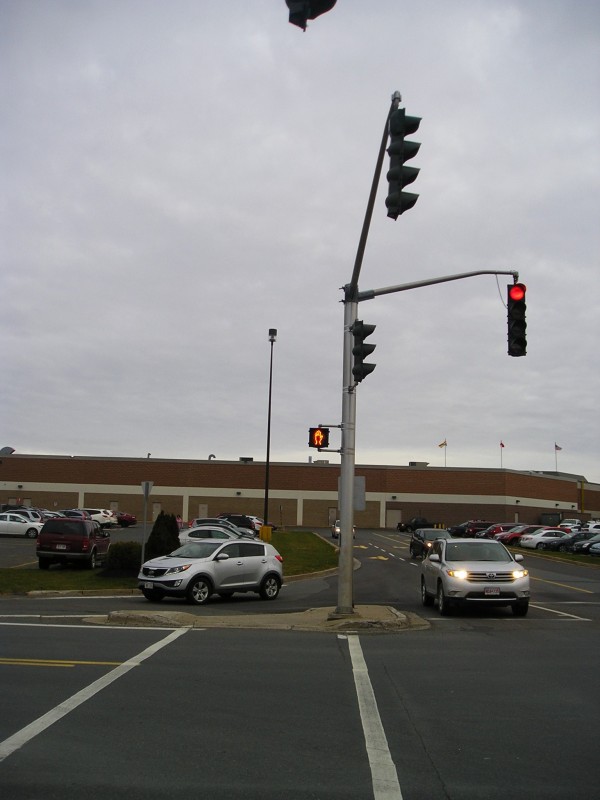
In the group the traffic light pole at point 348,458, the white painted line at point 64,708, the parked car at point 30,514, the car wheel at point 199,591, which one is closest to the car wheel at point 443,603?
the traffic light pole at point 348,458

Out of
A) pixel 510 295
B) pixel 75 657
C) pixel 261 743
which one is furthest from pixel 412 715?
pixel 510 295

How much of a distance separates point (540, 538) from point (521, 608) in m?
37.8

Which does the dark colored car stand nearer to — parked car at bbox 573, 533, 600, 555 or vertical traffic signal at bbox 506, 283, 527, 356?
vertical traffic signal at bbox 506, 283, 527, 356

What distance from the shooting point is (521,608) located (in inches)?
656

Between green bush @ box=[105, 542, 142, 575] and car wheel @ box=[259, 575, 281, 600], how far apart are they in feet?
18.2

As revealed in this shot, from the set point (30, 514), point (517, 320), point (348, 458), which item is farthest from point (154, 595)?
point (30, 514)

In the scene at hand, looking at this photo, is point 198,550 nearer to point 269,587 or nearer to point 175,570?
point 175,570

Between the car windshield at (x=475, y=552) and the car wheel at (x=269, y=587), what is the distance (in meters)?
4.91

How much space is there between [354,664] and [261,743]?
4054 mm

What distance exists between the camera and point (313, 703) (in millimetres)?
7938

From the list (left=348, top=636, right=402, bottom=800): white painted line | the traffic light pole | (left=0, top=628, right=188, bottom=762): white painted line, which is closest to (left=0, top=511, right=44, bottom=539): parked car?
the traffic light pole

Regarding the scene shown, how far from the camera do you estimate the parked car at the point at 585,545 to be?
4556 cm

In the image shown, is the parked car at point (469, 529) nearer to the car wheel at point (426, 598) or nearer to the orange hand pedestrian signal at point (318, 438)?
the car wheel at point (426, 598)

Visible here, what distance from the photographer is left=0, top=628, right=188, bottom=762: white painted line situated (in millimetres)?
6272
